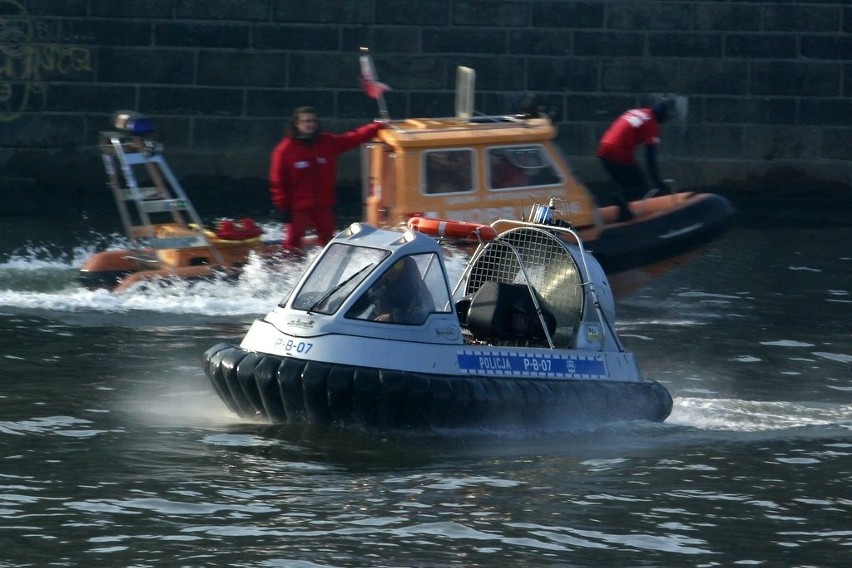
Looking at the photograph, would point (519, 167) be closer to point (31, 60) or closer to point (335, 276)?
point (335, 276)

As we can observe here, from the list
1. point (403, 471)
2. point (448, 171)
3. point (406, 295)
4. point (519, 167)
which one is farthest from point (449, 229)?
point (519, 167)

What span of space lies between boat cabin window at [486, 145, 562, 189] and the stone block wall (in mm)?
5865

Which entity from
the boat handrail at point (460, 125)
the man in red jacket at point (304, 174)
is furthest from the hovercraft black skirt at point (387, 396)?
the boat handrail at point (460, 125)

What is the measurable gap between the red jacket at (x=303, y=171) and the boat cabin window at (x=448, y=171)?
24.5 inches

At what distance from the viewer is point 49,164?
19406 millimetres

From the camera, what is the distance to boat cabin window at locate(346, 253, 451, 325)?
9.06 metres

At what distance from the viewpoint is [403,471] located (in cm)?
838

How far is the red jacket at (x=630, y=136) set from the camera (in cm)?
1537

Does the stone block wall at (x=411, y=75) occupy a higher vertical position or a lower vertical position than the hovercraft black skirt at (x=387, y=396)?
higher

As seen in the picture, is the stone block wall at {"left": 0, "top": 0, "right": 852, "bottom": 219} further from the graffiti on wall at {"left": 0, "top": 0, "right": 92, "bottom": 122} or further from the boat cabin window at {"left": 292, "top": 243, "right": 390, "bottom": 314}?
the boat cabin window at {"left": 292, "top": 243, "right": 390, "bottom": 314}

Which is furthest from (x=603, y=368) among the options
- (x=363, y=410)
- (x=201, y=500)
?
(x=201, y=500)

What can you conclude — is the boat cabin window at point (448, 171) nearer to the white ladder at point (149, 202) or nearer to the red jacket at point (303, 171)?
the red jacket at point (303, 171)

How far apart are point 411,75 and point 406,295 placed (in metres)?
11.0

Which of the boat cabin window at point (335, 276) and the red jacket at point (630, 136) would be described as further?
the red jacket at point (630, 136)
